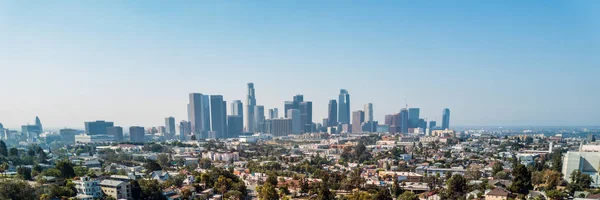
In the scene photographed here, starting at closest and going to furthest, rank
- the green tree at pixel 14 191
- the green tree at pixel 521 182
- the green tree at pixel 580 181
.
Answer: the green tree at pixel 14 191
the green tree at pixel 521 182
the green tree at pixel 580 181

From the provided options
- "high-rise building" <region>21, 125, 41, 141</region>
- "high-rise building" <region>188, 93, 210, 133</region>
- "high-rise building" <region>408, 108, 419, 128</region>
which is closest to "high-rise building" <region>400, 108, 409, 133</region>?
"high-rise building" <region>408, 108, 419, 128</region>

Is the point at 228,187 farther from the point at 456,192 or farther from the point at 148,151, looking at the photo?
the point at 148,151

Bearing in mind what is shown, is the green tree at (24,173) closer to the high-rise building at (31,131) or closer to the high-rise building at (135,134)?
the high-rise building at (135,134)

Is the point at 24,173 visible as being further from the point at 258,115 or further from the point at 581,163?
the point at 258,115

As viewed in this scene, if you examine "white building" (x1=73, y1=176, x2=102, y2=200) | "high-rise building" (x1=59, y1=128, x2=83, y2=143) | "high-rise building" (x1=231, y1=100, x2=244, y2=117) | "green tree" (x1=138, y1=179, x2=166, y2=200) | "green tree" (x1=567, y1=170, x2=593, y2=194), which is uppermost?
"high-rise building" (x1=231, y1=100, x2=244, y2=117)

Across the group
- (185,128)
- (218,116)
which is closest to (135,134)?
(185,128)

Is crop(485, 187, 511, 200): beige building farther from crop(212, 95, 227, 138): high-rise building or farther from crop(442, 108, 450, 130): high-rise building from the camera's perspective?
crop(442, 108, 450, 130): high-rise building

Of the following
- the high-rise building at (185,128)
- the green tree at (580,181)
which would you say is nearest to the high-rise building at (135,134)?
the high-rise building at (185,128)
